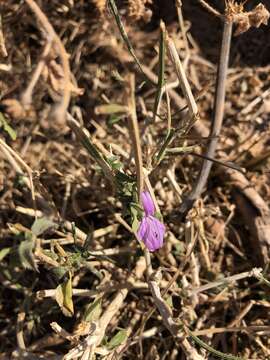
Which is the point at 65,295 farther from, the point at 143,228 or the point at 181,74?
the point at 181,74

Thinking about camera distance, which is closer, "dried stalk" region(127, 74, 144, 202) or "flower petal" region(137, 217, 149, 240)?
"dried stalk" region(127, 74, 144, 202)

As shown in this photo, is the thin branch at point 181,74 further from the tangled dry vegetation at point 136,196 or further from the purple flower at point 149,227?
the purple flower at point 149,227

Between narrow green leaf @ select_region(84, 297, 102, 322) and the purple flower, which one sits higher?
the purple flower

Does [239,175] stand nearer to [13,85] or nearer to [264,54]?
[264,54]

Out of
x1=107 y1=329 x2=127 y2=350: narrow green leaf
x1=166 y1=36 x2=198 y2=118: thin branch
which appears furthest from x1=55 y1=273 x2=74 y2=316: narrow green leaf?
x1=166 y1=36 x2=198 y2=118: thin branch

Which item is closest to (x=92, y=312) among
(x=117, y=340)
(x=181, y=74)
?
(x=117, y=340)

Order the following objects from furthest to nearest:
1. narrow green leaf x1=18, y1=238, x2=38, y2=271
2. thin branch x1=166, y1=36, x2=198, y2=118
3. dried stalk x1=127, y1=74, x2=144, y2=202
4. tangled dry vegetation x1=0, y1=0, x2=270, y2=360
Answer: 1. narrow green leaf x1=18, y1=238, x2=38, y2=271
2. tangled dry vegetation x1=0, y1=0, x2=270, y2=360
3. thin branch x1=166, y1=36, x2=198, y2=118
4. dried stalk x1=127, y1=74, x2=144, y2=202

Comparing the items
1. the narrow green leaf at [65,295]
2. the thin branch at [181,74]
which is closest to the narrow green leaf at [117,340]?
the narrow green leaf at [65,295]

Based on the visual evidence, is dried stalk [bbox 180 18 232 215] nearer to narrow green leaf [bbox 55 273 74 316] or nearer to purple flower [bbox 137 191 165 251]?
purple flower [bbox 137 191 165 251]

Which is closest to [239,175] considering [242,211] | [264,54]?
[242,211]
